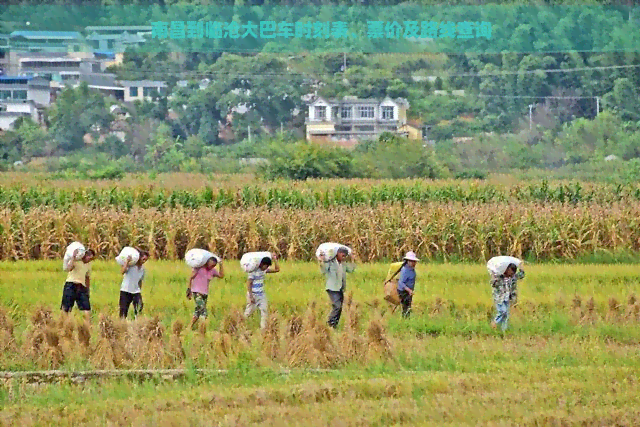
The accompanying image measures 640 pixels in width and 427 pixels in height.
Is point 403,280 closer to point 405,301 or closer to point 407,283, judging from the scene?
point 407,283

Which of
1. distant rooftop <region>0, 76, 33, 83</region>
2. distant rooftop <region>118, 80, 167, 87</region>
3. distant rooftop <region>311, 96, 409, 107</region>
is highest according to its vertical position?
distant rooftop <region>0, 76, 33, 83</region>

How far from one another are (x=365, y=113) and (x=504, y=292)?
54700 mm

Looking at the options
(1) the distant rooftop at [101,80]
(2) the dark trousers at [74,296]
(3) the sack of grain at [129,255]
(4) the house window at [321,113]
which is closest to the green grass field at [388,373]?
(2) the dark trousers at [74,296]

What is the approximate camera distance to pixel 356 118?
70.2m

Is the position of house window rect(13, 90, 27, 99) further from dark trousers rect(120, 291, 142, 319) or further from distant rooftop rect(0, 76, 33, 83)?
dark trousers rect(120, 291, 142, 319)

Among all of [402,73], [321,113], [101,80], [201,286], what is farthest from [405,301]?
[101,80]

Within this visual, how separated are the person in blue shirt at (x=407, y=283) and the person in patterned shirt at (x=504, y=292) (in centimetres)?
133

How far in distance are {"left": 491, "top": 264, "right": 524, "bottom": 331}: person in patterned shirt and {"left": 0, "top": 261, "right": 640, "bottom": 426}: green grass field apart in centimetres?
19

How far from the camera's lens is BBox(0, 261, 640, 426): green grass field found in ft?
35.4

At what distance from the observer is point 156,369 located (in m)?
12.9

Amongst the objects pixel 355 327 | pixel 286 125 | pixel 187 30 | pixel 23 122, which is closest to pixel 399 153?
pixel 286 125

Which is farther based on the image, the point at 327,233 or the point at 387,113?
the point at 387,113

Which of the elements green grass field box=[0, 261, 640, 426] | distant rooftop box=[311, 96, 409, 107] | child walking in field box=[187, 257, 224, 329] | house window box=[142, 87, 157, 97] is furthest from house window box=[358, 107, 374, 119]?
child walking in field box=[187, 257, 224, 329]

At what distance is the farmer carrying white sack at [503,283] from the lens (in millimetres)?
16062
